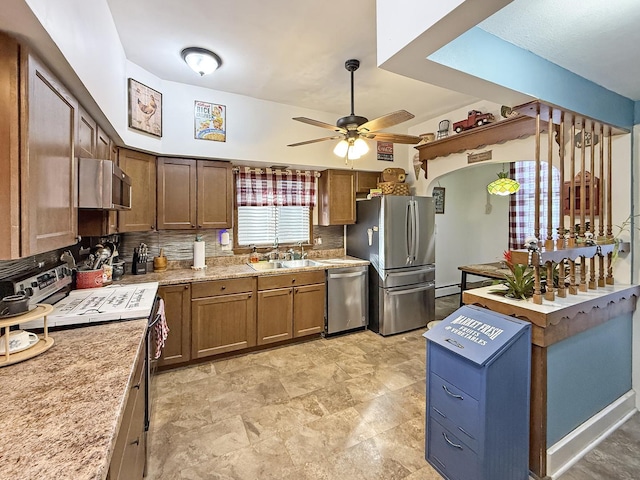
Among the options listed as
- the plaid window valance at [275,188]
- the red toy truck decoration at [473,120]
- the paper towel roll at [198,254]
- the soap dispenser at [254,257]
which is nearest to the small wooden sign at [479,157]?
the red toy truck decoration at [473,120]

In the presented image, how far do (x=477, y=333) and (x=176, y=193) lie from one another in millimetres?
2971

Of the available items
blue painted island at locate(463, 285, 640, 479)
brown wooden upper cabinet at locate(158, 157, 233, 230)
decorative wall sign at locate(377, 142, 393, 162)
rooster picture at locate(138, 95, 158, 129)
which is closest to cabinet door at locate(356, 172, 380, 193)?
decorative wall sign at locate(377, 142, 393, 162)

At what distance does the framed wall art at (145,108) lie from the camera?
254cm

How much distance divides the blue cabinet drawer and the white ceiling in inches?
85.9

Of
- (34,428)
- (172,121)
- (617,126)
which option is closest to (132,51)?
(172,121)

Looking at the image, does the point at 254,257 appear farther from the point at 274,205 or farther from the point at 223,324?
the point at 223,324

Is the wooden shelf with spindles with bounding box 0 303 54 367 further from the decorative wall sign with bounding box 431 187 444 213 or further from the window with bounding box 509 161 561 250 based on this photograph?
the window with bounding box 509 161 561 250

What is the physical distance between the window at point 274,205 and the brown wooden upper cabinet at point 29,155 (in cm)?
227

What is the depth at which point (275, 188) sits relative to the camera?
148 inches

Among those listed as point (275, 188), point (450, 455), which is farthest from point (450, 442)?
point (275, 188)

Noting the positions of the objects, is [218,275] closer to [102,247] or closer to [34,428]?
[102,247]

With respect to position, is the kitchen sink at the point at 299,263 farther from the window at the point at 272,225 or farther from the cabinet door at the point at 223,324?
the cabinet door at the point at 223,324

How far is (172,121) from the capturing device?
9.59 feet

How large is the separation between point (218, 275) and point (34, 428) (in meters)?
2.16
